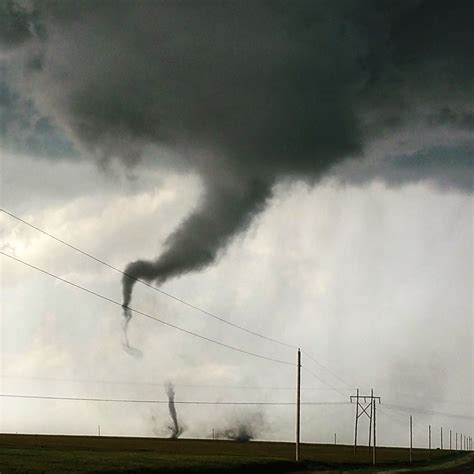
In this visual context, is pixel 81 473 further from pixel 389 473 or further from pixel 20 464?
pixel 389 473

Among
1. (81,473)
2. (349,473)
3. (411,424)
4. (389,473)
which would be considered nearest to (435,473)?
(389,473)

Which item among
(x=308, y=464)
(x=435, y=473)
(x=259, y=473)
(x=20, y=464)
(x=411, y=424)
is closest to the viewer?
(x=20, y=464)

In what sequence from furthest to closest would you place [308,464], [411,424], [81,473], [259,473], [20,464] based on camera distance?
[411,424], [308,464], [259,473], [20,464], [81,473]

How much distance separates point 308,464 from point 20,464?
153 feet

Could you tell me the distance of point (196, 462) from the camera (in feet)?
277

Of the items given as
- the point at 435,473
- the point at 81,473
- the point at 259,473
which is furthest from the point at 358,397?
the point at 81,473

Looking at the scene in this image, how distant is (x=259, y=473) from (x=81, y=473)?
28776 millimetres

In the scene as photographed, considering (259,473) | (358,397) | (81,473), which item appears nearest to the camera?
(81,473)

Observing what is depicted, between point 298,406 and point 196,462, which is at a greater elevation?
point 298,406

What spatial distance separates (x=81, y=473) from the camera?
199ft

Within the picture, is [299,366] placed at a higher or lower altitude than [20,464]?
higher

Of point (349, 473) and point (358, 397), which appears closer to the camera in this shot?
point (349, 473)

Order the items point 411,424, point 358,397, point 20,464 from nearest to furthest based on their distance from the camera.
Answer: point 20,464 < point 358,397 < point 411,424

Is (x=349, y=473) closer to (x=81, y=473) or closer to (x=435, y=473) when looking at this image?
(x=435, y=473)
